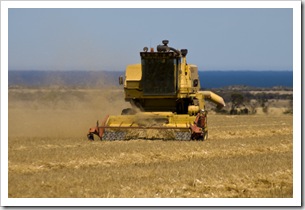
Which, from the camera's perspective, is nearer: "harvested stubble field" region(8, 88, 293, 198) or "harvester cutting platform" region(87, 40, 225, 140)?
"harvested stubble field" region(8, 88, 293, 198)

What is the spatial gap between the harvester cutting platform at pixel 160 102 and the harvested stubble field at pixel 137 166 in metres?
0.82

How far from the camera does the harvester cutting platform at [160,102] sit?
63.8 ft

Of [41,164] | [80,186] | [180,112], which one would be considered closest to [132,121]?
[180,112]

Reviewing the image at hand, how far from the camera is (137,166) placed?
1409cm

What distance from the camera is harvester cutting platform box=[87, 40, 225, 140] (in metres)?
19.5

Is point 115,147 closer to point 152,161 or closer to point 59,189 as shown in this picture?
point 152,161

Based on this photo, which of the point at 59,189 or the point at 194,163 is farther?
the point at 194,163

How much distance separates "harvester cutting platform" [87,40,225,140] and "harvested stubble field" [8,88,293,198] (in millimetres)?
819

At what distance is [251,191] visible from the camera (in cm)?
1175

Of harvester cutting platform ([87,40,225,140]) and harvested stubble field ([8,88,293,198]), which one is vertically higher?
harvester cutting platform ([87,40,225,140])

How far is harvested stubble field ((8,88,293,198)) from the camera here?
37.7ft

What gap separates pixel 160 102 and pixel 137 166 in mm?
7223

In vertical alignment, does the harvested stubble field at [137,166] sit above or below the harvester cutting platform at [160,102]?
below

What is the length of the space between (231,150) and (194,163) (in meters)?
2.73
